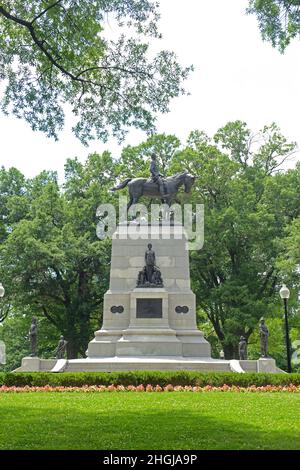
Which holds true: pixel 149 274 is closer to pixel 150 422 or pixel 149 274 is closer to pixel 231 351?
pixel 231 351

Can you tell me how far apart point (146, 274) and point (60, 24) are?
43.2 ft

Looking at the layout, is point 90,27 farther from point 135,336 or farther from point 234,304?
point 234,304

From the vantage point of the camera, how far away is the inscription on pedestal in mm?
23219

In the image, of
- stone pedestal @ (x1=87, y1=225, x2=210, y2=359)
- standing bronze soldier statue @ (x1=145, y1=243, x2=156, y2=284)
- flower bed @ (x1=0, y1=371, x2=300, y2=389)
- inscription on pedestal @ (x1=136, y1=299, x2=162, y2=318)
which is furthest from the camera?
standing bronze soldier statue @ (x1=145, y1=243, x2=156, y2=284)

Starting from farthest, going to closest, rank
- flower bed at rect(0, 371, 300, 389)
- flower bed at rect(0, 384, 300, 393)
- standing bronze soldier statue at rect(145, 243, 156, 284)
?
standing bronze soldier statue at rect(145, 243, 156, 284) → flower bed at rect(0, 371, 300, 389) → flower bed at rect(0, 384, 300, 393)

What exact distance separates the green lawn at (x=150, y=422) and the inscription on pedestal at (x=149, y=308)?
35.2 feet

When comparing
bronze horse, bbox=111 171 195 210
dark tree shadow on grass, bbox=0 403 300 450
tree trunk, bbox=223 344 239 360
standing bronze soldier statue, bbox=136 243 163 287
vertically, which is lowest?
tree trunk, bbox=223 344 239 360

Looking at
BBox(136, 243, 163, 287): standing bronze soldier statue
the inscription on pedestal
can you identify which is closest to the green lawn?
the inscription on pedestal

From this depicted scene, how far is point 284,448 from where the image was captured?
6.43 meters

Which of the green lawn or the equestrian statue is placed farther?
the equestrian statue

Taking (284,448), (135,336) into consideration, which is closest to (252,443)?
(284,448)

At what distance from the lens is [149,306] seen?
23266mm

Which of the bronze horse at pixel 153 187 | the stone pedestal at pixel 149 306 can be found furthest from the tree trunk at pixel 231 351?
the bronze horse at pixel 153 187

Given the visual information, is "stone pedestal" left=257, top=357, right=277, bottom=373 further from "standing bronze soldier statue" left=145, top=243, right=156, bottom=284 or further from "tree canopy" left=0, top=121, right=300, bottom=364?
"tree canopy" left=0, top=121, right=300, bottom=364
